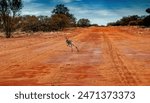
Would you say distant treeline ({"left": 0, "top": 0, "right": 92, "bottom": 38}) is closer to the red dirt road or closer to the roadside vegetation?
the roadside vegetation

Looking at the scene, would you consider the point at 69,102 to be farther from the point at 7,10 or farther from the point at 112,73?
the point at 7,10

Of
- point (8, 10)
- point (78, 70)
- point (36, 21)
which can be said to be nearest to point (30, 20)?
point (36, 21)

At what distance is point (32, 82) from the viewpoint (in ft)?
24.9

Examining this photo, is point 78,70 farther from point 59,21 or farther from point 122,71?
point 59,21

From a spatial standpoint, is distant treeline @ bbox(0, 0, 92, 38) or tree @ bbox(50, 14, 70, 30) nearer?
distant treeline @ bbox(0, 0, 92, 38)

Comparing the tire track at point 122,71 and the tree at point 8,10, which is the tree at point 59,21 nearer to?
the tree at point 8,10

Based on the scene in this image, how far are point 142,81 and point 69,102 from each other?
2433 millimetres

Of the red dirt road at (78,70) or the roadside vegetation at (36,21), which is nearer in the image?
the red dirt road at (78,70)

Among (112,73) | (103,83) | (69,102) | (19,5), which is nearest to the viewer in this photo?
(69,102)

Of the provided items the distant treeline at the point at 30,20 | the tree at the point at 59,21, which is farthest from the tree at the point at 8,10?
the tree at the point at 59,21

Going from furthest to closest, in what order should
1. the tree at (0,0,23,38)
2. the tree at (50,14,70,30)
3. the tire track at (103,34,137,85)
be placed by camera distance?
the tree at (50,14,70,30) → the tree at (0,0,23,38) → the tire track at (103,34,137,85)

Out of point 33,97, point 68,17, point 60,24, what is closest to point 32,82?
point 33,97

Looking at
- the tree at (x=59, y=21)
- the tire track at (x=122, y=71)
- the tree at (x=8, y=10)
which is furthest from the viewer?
the tree at (x=59, y=21)

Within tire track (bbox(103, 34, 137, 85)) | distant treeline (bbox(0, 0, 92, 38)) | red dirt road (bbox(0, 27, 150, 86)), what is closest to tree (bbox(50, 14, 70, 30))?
distant treeline (bbox(0, 0, 92, 38))
